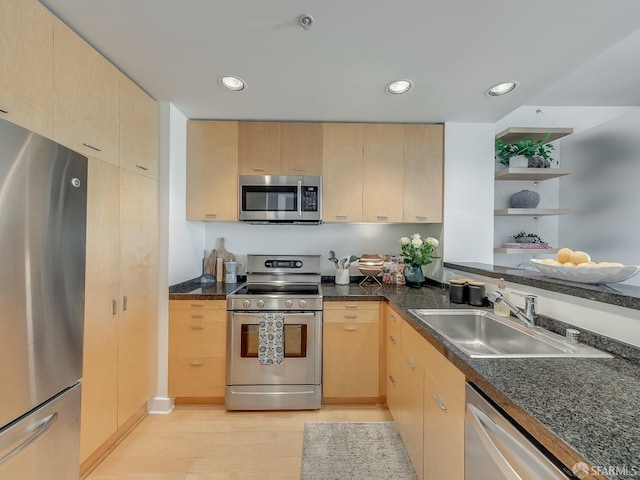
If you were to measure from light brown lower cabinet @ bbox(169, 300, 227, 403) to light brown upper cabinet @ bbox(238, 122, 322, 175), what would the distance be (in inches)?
46.5

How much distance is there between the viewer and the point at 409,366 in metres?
1.61

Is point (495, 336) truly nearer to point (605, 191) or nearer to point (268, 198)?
point (268, 198)

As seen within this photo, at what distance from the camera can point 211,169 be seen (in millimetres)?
2490

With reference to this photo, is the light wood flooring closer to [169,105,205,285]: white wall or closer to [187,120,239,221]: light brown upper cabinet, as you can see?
[169,105,205,285]: white wall

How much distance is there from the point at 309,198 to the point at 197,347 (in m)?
1.47

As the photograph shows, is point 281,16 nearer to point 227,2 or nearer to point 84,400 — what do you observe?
point 227,2

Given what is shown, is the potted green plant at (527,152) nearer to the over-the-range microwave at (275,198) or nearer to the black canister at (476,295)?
the black canister at (476,295)

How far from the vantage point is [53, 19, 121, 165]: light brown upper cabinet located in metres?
1.34

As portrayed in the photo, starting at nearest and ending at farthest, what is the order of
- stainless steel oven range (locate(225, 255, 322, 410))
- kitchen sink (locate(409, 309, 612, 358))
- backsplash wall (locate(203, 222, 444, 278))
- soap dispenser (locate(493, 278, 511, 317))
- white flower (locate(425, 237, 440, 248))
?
kitchen sink (locate(409, 309, 612, 358)), soap dispenser (locate(493, 278, 511, 317)), stainless steel oven range (locate(225, 255, 322, 410)), white flower (locate(425, 237, 440, 248)), backsplash wall (locate(203, 222, 444, 278))

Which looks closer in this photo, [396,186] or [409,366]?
[409,366]

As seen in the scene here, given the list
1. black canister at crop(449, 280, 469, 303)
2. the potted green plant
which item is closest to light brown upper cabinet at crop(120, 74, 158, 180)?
black canister at crop(449, 280, 469, 303)

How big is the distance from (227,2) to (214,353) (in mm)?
2136

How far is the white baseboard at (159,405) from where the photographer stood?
7.02ft

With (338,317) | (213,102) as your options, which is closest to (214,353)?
(338,317)
